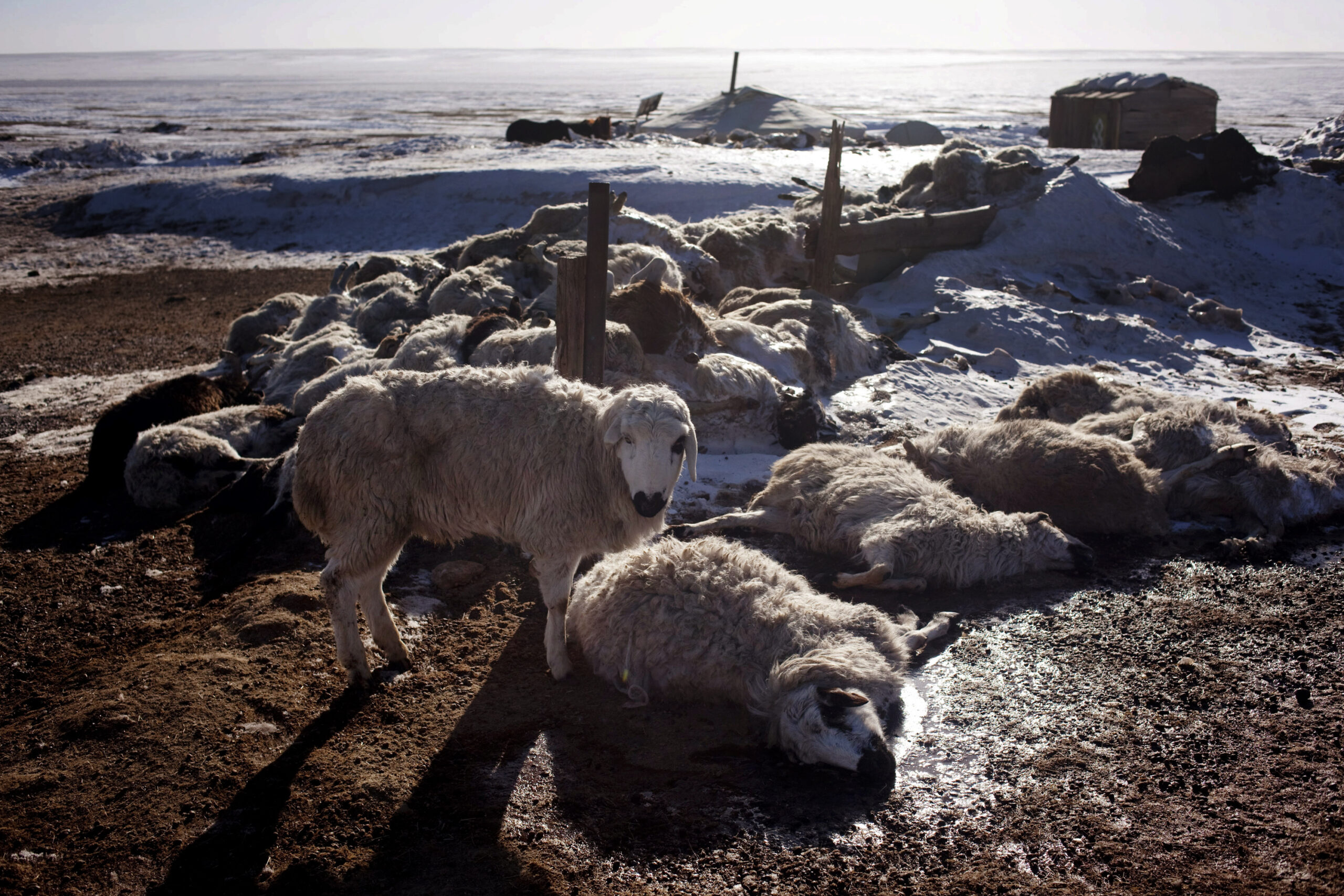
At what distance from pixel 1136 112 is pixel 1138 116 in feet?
0.40

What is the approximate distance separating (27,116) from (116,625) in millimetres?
65762

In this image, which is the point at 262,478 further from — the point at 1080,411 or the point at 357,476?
the point at 1080,411

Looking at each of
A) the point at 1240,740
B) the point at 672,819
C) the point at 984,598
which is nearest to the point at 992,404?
the point at 984,598

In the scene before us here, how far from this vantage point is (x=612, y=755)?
3832 millimetres

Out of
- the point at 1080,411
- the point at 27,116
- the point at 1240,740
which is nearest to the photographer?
the point at 1240,740

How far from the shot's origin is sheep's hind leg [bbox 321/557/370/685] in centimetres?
415

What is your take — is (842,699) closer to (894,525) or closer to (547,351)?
(894,525)

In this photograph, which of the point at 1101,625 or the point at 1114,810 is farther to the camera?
the point at 1101,625

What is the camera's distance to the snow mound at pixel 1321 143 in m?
18.2

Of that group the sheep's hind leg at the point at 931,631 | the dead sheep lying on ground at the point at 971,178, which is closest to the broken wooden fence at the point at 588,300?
the sheep's hind leg at the point at 931,631

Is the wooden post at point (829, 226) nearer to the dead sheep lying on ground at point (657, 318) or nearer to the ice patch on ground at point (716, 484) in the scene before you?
the dead sheep lying on ground at point (657, 318)

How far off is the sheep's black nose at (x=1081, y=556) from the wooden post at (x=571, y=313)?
3660 millimetres

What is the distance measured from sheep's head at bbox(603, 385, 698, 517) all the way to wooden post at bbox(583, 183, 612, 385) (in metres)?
2.14

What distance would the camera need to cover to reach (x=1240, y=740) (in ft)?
12.8
